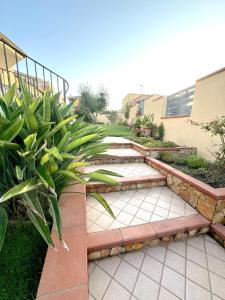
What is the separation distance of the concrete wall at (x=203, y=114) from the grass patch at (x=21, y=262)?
12.0ft

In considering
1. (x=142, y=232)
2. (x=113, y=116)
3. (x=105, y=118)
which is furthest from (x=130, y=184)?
(x=105, y=118)

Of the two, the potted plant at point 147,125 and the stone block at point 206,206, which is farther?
the potted plant at point 147,125

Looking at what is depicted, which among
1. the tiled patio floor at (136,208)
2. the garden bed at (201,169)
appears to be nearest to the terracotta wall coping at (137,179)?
the tiled patio floor at (136,208)

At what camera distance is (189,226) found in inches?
68.5

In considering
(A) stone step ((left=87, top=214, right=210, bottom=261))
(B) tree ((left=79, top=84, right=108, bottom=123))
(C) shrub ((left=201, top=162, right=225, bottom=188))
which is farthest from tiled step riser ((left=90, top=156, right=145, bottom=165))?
(B) tree ((left=79, top=84, right=108, bottom=123))

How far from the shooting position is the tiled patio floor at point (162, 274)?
1.16 meters

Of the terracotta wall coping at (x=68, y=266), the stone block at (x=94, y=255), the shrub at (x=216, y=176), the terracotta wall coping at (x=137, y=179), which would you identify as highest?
the shrub at (x=216, y=176)

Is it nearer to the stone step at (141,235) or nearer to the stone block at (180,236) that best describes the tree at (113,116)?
the stone step at (141,235)

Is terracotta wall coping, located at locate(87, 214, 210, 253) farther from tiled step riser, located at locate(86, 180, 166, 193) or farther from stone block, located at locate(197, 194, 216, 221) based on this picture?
tiled step riser, located at locate(86, 180, 166, 193)

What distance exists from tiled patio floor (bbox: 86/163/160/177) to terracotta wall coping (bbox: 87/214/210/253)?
1266 mm

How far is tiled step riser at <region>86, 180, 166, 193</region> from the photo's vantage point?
2424 millimetres

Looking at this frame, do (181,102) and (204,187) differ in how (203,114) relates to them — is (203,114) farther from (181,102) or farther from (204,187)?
(204,187)

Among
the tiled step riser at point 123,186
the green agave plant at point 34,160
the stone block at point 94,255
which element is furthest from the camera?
the tiled step riser at point 123,186

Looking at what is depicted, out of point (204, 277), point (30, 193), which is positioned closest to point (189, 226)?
point (204, 277)
